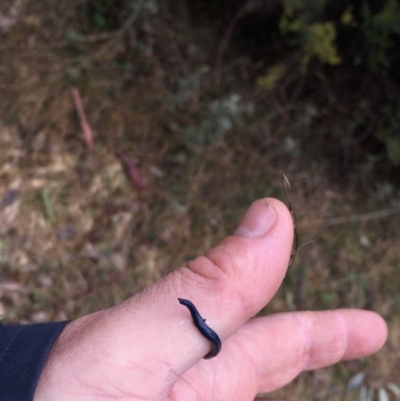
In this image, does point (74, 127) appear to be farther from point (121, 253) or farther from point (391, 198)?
point (391, 198)

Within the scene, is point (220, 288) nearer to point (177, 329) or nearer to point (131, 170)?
point (177, 329)

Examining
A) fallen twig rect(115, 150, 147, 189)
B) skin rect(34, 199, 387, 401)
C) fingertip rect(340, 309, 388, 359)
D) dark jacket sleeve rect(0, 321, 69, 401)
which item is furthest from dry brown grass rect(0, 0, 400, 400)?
dark jacket sleeve rect(0, 321, 69, 401)

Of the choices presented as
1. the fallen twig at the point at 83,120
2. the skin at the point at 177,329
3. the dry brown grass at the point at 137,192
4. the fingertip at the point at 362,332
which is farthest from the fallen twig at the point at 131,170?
the fingertip at the point at 362,332

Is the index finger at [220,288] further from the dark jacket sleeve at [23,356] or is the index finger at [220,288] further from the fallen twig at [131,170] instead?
the fallen twig at [131,170]

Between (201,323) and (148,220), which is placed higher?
(201,323)

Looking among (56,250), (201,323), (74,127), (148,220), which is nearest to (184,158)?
(148,220)

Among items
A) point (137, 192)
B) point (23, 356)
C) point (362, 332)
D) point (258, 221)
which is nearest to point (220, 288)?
point (258, 221)

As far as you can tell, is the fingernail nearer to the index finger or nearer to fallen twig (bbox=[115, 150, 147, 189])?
the index finger
